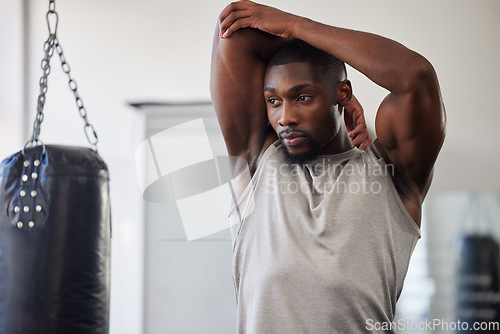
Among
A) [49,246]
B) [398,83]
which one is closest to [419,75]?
[398,83]

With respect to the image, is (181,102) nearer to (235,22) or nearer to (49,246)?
(49,246)

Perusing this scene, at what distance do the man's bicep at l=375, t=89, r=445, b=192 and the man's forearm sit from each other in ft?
0.10

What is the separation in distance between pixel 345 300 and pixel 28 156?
0.82 m

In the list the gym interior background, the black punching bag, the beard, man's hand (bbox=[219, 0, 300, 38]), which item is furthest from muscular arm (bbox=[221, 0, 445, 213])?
the gym interior background

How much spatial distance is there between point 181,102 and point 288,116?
191cm

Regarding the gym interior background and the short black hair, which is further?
the gym interior background

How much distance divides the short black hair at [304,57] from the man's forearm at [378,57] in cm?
5

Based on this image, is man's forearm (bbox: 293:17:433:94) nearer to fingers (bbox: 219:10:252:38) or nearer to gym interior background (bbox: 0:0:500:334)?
fingers (bbox: 219:10:252:38)

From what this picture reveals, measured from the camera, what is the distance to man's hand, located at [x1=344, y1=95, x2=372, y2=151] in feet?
4.37

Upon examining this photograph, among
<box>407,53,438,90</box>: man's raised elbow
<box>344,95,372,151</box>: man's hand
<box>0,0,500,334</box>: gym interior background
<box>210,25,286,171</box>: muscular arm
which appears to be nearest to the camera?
<box>407,53,438,90</box>: man's raised elbow

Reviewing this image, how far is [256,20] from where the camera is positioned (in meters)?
1.12

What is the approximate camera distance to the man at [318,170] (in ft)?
3.48

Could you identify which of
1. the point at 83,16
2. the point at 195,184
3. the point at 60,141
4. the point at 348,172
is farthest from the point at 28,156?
the point at 83,16

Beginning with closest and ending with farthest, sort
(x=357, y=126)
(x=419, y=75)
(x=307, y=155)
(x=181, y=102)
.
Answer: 1. (x=419, y=75)
2. (x=307, y=155)
3. (x=357, y=126)
4. (x=181, y=102)
